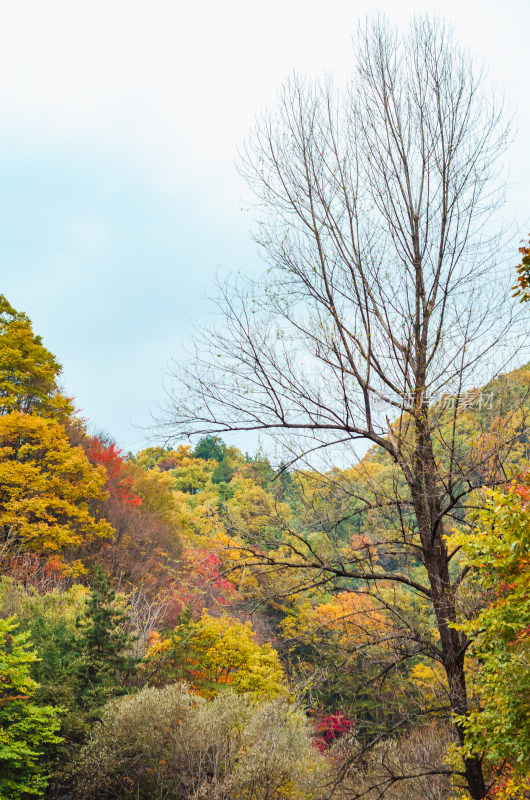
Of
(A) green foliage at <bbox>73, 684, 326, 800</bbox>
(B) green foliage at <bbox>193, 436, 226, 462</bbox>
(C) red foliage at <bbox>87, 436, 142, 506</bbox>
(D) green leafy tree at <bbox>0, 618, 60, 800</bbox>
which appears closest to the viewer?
(D) green leafy tree at <bbox>0, 618, 60, 800</bbox>

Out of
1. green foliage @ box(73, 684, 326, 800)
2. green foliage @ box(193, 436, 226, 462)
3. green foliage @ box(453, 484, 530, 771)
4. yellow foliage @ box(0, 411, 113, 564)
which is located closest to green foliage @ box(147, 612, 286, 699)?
green foliage @ box(73, 684, 326, 800)

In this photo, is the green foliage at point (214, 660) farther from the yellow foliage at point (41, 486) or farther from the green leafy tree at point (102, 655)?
the yellow foliage at point (41, 486)

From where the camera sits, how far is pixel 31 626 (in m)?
12.4

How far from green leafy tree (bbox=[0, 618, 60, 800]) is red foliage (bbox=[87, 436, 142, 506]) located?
15.0 m

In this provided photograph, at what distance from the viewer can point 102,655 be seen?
12.0 meters

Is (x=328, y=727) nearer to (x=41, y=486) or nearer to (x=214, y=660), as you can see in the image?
(x=214, y=660)

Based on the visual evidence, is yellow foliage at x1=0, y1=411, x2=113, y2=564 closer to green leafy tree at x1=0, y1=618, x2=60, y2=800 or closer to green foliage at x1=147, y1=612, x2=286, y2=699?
green foliage at x1=147, y1=612, x2=286, y2=699

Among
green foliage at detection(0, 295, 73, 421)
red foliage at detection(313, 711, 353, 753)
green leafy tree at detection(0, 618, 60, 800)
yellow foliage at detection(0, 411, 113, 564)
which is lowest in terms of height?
red foliage at detection(313, 711, 353, 753)

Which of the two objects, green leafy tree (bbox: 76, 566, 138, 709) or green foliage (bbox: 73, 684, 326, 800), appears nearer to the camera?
green foliage (bbox: 73, 684, 326, 800)

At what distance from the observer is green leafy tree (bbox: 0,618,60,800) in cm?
909

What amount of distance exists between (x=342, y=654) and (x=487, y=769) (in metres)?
5.37

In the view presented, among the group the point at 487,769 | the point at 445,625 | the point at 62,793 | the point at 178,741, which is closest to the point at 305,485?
the point at 445,625

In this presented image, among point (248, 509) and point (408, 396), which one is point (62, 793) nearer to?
point (248, 509)

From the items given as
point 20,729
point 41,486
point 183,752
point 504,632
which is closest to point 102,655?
point 20,729
